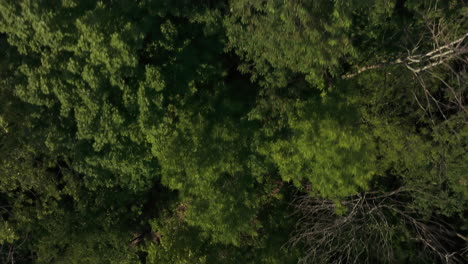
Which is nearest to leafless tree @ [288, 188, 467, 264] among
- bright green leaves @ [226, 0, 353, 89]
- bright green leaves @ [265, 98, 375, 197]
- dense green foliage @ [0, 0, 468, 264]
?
dense green foliage @ [0, 0, 468, 264]

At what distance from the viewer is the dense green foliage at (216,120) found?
10.9 m

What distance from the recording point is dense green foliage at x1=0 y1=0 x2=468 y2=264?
10.9m

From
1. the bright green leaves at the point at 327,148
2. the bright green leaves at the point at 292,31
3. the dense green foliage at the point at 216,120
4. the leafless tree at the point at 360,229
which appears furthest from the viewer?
the leafless tree at the point at 360,229

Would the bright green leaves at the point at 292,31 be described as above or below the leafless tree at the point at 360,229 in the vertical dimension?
above

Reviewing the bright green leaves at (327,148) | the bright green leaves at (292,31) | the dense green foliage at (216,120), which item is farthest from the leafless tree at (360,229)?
the bright green leaves at (292,31)

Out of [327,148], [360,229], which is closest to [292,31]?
[327,148]

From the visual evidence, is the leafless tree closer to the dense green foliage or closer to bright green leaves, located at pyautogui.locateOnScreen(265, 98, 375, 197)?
the dense green foliage

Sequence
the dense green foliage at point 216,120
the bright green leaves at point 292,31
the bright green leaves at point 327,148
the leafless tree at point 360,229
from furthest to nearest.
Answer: the leafless tree at point 360,229 < the bright green leaves at point 327,148 < the dense green foliage at point 216,120 < the bright green leaves at point 292,31

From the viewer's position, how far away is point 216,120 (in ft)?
46.2

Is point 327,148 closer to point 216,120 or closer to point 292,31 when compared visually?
point 216,120

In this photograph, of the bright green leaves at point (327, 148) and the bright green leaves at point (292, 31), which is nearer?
the bright green leaves at point (292, 31)

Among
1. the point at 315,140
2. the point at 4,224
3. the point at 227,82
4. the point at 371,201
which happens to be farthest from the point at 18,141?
the point at 371,201

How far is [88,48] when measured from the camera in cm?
1066

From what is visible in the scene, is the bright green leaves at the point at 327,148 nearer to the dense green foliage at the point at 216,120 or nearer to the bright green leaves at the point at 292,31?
the dense green foliage at the point at 216,120
